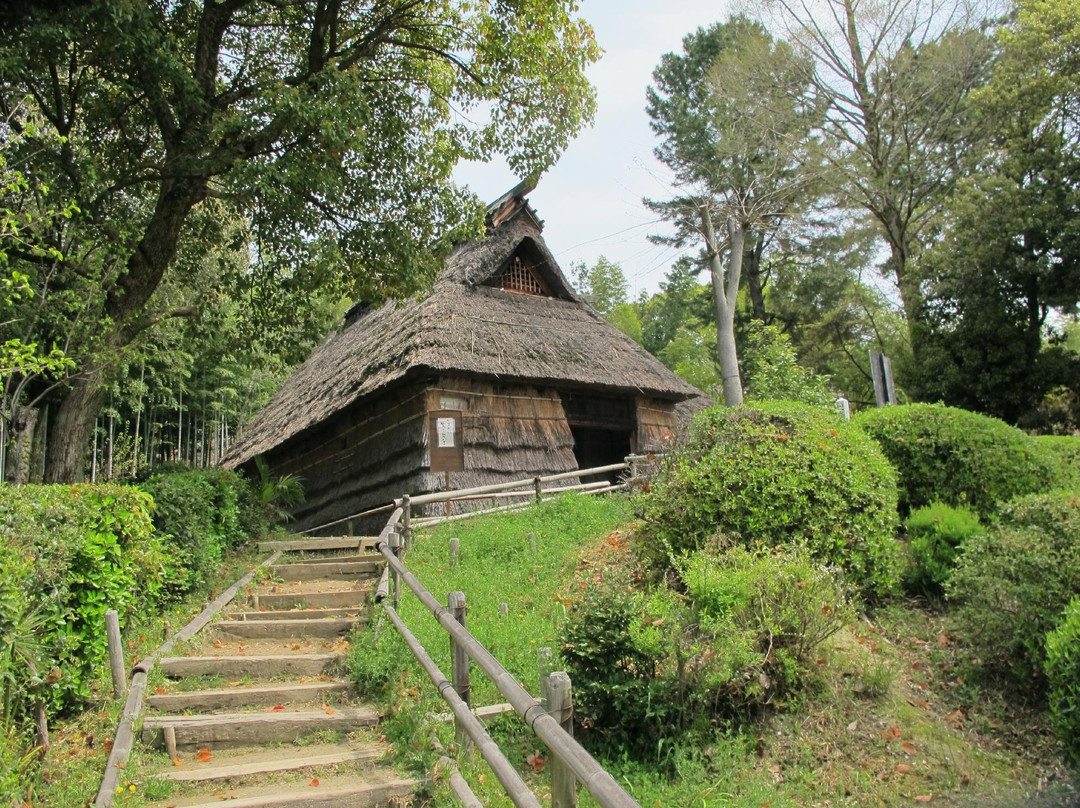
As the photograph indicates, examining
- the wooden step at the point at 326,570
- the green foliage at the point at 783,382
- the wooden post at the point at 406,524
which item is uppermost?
the green foliage at the point at 783,382

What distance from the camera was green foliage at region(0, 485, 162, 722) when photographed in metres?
4.40

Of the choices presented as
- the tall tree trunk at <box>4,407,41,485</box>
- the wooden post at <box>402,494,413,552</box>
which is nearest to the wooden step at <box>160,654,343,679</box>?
the wooden post at <box>402,494,413,552</box>

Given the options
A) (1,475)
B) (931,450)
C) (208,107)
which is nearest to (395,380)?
(208,107)

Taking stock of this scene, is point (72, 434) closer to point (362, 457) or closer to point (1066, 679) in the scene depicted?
point (362, 457)

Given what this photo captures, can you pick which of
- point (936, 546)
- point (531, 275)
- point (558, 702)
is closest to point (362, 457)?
point (531, 275)

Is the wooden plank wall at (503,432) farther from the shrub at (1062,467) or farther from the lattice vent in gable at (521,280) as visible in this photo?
the shrub at (1062,467)

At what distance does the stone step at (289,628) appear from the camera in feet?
24.8

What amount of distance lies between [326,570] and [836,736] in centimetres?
706

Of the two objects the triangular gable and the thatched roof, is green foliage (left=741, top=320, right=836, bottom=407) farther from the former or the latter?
the triangular gable

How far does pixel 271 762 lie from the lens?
5.00 meters

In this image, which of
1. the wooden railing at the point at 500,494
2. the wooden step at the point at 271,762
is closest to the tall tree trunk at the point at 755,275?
the wooden railing at the point at 500,494

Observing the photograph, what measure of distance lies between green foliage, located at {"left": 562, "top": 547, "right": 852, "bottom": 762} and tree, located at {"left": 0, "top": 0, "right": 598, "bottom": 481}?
21.6ft

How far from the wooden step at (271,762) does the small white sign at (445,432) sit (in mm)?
8576

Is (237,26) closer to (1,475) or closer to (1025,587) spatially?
(1025,587)
